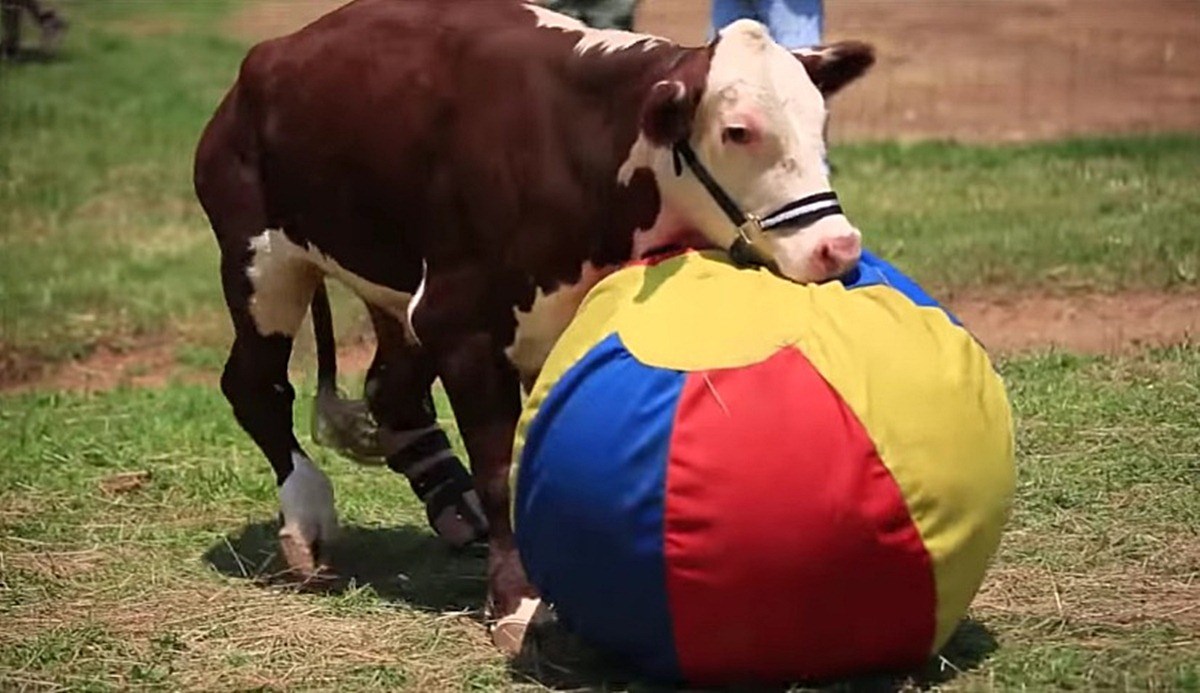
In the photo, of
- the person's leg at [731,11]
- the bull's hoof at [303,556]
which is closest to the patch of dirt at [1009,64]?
the person's leg at [731,11]

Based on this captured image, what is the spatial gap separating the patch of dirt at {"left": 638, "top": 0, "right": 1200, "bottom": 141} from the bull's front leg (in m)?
8.11

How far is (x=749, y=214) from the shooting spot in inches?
206

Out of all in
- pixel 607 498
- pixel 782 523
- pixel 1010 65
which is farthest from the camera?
pixel 1010 65

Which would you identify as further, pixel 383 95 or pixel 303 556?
pixel 303 556

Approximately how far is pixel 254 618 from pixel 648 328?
1710 mm

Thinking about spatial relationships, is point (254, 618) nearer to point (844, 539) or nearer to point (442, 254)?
point (442, 254)

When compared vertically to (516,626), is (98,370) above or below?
below

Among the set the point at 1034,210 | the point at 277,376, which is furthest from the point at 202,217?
the point at 277,376

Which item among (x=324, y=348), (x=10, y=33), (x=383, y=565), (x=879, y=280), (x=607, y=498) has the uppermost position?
(x=879, y=280)

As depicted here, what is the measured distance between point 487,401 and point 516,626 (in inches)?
23.7

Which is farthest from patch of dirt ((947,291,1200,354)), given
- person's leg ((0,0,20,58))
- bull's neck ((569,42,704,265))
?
person's leg ((0,0,20,58))

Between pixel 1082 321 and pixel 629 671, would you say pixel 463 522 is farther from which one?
pixel 1082 321

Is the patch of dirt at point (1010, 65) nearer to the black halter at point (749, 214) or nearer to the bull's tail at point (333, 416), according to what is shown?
the bull's tail at point (333, 416)

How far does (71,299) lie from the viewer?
1145cm
